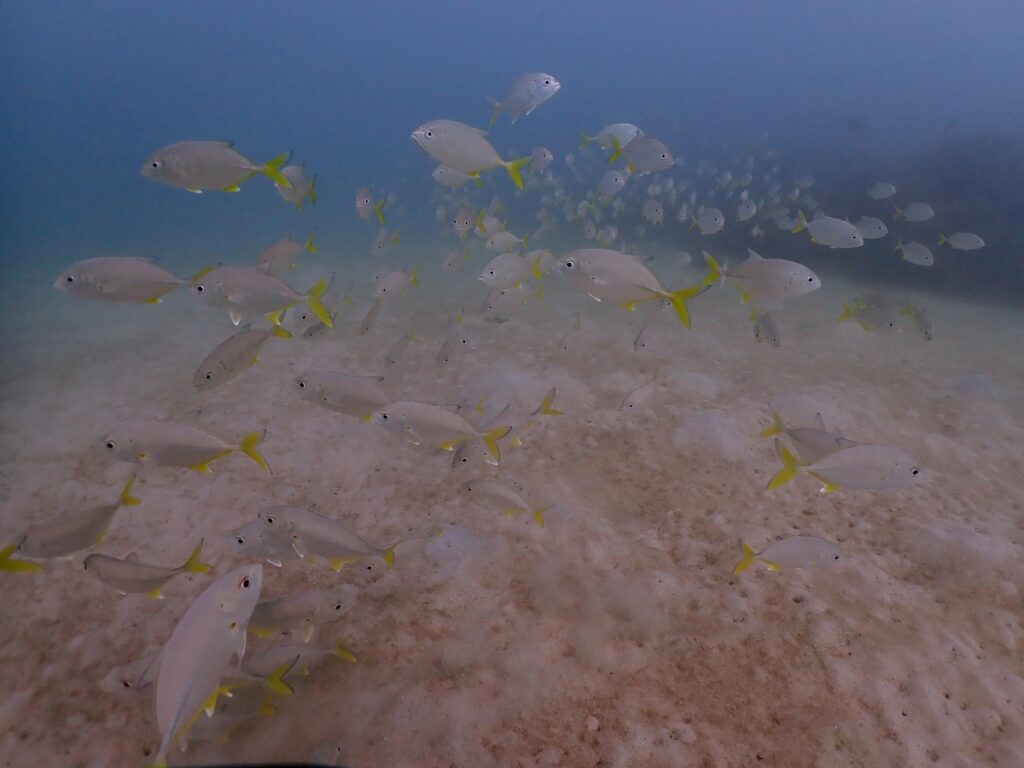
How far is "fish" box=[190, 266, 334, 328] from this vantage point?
3.86 m

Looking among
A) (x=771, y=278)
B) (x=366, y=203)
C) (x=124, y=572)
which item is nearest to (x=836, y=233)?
(x=771, y=278)

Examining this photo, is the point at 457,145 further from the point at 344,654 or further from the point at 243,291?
the point at 344,654

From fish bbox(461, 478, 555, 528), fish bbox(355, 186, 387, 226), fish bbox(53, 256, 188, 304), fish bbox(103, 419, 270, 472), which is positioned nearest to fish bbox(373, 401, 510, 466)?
fish bbox(461, 478, 555, 528)

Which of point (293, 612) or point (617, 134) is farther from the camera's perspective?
point (617, 134)

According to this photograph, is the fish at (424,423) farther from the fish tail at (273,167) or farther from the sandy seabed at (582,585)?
the fish tail at (273,167)

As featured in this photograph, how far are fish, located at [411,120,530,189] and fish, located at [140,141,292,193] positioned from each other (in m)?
1.34

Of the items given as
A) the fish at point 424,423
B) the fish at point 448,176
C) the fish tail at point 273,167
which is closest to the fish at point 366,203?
the fish at point 448,176

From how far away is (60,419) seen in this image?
640 cm

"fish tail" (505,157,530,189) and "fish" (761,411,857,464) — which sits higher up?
"fish tail" (505,157,530,189)

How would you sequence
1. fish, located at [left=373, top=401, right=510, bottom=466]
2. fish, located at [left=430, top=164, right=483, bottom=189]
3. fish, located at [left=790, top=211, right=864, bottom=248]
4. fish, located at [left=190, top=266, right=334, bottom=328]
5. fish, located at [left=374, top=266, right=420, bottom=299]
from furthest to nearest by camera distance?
fish, located at [left=374, top=266, right=420, bottom=299] → fish, located at [left=790, top=211, right=864, bottom=248] → fish, located at [left=430, top=164, right=483, bottom=189] → fish, located at [left=190, top=266, right=334, bottom=328] → fish, located at [left=373, top=401, right=510, bottom=466]

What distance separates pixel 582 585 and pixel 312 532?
182 cm

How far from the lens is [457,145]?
4297mm

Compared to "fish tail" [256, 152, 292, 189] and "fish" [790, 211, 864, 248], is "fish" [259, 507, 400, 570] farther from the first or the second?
"fish" [790, 211, 864, 248]

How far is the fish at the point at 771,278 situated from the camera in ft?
15.6
